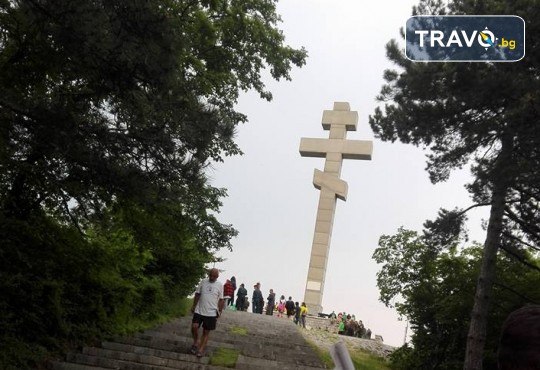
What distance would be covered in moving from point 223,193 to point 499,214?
28.6 feet

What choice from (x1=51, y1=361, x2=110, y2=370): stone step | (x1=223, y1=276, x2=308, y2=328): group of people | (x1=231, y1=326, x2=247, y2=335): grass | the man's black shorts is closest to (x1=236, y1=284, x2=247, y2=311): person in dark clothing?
(x1=223, y1=276, x2=308, y2=328): group of people

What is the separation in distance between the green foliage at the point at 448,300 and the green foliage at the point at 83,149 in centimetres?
654

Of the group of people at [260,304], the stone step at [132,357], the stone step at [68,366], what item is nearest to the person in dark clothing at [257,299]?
the group of people at [260,304]

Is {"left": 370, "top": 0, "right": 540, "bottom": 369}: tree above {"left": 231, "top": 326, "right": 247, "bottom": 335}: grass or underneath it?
above

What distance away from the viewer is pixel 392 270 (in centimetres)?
1953

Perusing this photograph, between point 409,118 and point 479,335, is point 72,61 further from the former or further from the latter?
point 479,335

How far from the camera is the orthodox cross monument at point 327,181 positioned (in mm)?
25203

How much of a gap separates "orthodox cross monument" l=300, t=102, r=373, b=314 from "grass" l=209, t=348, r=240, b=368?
48.5ft

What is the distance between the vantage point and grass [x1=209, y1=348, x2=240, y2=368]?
9.34 meters

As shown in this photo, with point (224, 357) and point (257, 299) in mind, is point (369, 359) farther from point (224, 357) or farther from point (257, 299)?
point (257, 299)

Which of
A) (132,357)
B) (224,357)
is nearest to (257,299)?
(224,357)

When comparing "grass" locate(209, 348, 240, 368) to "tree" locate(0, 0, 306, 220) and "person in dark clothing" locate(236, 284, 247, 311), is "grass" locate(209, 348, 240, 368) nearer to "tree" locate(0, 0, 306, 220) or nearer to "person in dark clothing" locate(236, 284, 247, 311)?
"tree" locate(0, 0, 306, 220)

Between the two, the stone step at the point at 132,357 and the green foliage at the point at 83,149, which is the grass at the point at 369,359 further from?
the green foliage at the point at 83,149

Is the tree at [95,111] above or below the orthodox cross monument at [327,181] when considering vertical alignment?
below
